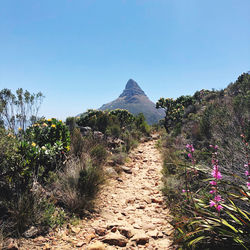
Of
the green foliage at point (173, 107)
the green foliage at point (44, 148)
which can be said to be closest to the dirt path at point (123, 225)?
the green foliage at point (44, 148)

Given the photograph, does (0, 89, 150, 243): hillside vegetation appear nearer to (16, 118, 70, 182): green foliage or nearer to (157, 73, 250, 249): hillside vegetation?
(16, 118, 70, 182): green foliage

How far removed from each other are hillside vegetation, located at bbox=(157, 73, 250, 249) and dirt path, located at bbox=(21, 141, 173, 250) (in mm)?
405

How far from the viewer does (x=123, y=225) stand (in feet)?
10.7

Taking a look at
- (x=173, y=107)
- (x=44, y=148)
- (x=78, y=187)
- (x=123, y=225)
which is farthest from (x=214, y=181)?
(x=173, y=107)

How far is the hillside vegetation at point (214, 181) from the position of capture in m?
2.05

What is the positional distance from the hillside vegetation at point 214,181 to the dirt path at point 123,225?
40cm

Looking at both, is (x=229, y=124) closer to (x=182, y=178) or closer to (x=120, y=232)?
(x=182, y=178)

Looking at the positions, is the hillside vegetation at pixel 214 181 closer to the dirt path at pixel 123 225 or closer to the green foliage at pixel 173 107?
the dirt path at pixel 123 225

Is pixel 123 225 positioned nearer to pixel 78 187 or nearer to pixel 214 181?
pixel 78 187

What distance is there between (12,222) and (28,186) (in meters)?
0.71

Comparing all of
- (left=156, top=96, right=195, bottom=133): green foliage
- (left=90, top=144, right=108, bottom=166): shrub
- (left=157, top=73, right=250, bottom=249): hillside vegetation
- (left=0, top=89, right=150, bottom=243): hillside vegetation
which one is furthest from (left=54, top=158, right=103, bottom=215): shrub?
(left=156, top=96, right=195, bottom=133): green foliage

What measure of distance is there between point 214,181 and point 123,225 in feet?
7.02

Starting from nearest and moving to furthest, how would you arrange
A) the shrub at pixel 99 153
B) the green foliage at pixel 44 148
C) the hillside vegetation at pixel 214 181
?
the hillside vegetation at pixel 214 181
the green foliage at pixel 44 148
the shrub at pixel 99 153

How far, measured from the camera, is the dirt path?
2705 mm
